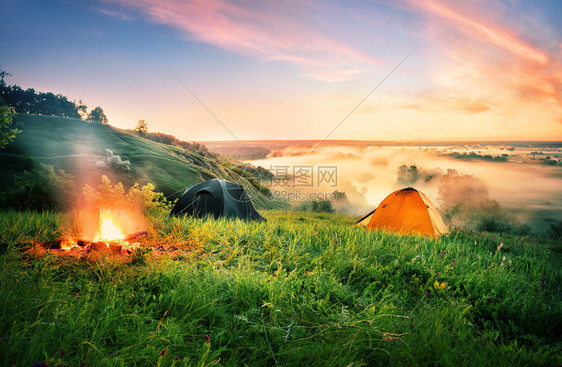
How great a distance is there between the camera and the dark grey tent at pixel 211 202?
39.1 feet

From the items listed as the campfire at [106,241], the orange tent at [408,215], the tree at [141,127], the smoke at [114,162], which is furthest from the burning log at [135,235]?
the tree at [141,127]

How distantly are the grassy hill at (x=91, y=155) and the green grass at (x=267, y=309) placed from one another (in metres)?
15.0

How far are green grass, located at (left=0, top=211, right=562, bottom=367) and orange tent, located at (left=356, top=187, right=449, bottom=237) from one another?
3580 mm

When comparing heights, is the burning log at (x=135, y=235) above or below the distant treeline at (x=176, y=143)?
below

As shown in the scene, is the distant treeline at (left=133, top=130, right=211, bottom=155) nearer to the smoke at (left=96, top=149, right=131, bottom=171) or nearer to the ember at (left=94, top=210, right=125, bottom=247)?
the smoke at (left=96, top=149, right=131, bottom=171)

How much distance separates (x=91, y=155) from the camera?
28219 millimetres

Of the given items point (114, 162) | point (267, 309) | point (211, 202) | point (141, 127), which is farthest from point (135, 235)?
point (141, 127)

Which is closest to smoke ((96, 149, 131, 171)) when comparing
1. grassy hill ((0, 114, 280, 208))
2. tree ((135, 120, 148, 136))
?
grassy hill ((0, 114, 280, 208))

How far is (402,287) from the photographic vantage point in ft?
16.5

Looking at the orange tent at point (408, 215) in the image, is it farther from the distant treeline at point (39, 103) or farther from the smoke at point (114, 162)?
the distant treeline at point (39, 103)

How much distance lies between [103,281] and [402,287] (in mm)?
5607

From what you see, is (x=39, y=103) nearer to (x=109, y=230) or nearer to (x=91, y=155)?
(x=91, y=155)

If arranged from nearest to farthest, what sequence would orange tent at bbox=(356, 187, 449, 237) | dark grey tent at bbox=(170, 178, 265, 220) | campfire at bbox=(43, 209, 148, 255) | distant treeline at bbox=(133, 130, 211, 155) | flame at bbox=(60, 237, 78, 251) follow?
campfire at bbox=(43, 209, 148, 255)
flame at bbox=(60, 237, 78, 251)
orange tent at bbox=(356, 187, 449, 237)
dark grey tent at bbox=(170, 178, 265, 220)
distant treeline at bbox=(133, 130, 211, 155)

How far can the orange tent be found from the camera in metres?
10.3
